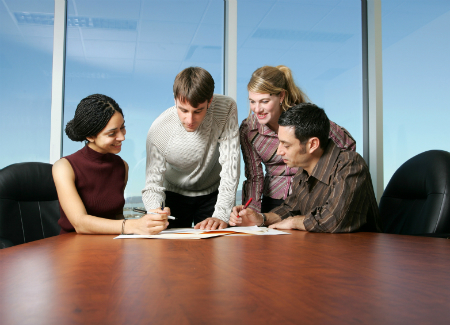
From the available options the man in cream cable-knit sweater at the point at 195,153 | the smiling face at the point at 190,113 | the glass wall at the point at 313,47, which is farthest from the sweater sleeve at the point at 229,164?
the glass wall at the point at 313,47

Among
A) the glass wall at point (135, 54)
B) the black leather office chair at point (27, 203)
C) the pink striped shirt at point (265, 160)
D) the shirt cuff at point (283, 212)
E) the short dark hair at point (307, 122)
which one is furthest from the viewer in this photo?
the glass wall at point (135, 54)

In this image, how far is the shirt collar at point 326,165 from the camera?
5.39ft

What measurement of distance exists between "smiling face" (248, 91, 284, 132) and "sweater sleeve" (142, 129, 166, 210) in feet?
1.90

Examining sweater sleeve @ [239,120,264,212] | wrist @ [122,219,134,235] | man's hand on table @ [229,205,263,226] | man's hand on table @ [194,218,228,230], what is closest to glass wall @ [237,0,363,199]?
sweater sleeve @ [239,120,264,212]

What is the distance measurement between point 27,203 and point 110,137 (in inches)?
32.5

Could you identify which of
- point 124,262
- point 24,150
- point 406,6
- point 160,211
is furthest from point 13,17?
point 406,6

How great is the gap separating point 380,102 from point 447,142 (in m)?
0.79

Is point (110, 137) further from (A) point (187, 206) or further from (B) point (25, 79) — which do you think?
(B) point (25, 79)

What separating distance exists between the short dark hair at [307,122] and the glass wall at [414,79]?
228 cm

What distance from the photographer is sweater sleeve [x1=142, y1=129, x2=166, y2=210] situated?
175cm

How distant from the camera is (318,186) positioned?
169cm

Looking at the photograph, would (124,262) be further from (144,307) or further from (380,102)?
(380,102)

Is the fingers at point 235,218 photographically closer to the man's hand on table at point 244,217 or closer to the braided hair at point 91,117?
the man's hand on table at point 244,217

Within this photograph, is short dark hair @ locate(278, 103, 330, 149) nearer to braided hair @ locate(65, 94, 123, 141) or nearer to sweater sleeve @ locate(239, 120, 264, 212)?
sweater sleeve @ locate(239, 120, 264, 212)
